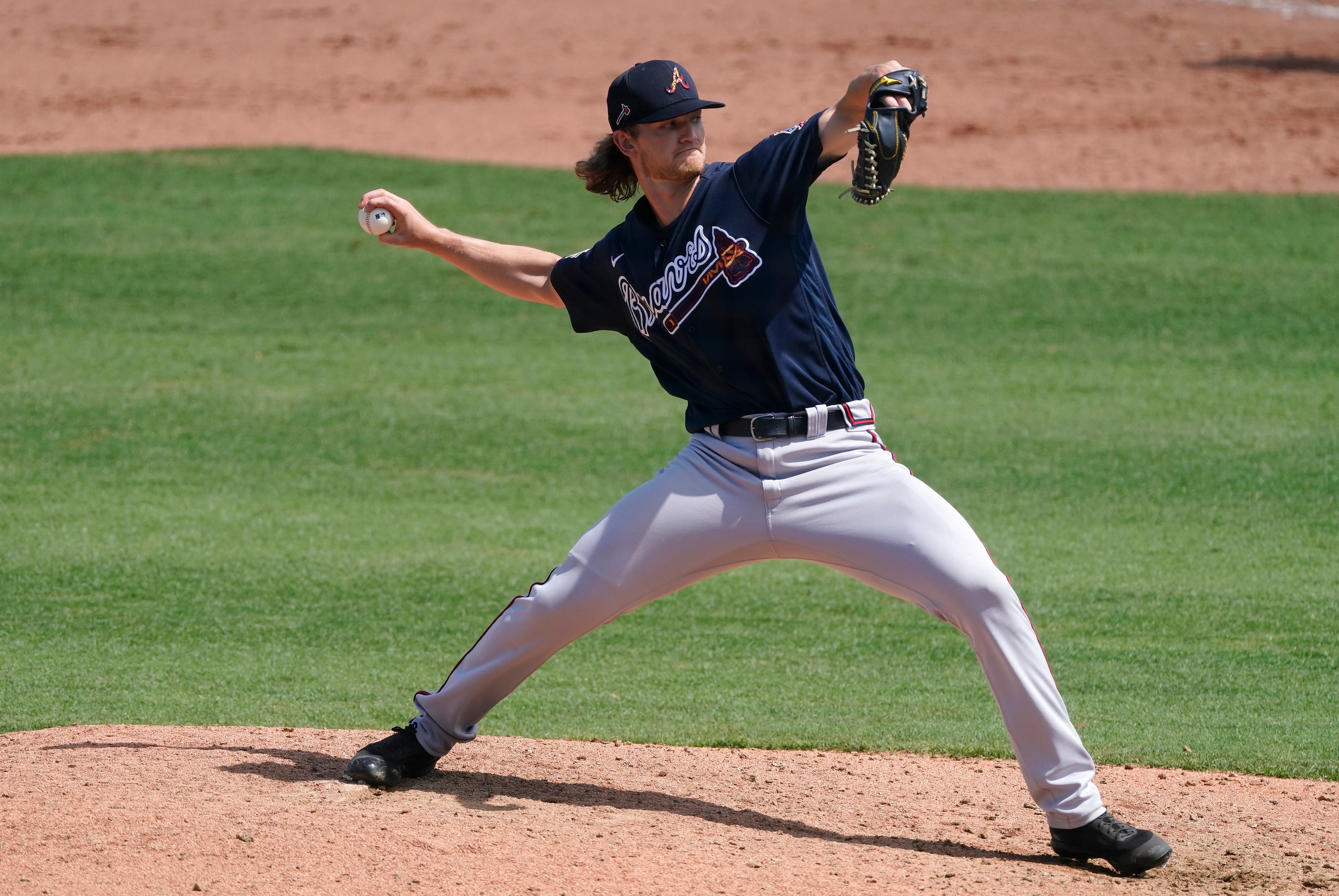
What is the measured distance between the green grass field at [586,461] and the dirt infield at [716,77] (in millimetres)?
1486

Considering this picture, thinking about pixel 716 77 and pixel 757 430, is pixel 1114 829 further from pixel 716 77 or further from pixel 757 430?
pixel 716 77

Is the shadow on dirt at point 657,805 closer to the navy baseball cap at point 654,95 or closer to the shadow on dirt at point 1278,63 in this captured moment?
the navy baseball cap at point 654,95

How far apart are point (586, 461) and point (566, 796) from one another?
4.82 meters

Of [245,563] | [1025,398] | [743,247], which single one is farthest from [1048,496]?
[743,247]

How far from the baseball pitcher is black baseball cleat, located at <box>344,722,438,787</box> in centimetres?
1

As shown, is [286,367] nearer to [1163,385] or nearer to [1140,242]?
[1163,385]

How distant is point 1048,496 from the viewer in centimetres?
830

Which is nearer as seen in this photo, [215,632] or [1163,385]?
[215,632]

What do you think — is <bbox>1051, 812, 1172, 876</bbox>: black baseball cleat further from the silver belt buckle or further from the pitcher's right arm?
the pitcher's right arm

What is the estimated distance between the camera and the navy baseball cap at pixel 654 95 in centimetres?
396

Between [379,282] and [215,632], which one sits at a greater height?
[379,282]

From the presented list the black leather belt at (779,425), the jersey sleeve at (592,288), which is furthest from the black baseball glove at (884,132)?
the jersey sleeve at (592,288)

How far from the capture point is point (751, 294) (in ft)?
12.6

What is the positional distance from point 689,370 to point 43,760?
7.41 ft
